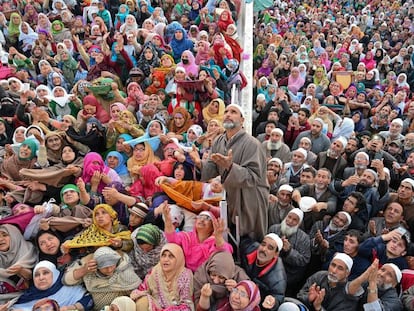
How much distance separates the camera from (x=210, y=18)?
8.32 metres

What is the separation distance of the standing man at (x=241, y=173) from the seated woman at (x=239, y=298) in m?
0.73

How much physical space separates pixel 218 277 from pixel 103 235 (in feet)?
3.80

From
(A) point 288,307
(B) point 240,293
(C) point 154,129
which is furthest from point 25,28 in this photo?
(A) point 288,307

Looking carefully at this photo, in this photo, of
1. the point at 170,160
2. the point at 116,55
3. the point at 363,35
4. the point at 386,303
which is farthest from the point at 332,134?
the point at 363,35

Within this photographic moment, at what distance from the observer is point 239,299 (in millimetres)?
2791

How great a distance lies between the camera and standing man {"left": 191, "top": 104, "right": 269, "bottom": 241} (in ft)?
Answer: 10.3

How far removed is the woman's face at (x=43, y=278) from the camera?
3215 millimetres

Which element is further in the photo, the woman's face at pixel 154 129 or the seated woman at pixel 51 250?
the woman's face at pixel 154 129

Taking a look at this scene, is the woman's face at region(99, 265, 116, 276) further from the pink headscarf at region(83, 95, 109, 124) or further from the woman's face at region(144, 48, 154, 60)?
the woman's face at region(144, 48, 154, 60)

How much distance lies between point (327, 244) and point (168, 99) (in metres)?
3.25

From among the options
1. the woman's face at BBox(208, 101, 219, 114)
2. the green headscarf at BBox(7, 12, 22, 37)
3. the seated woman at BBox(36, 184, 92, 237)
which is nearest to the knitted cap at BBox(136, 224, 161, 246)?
the seated woman at BBox(36, 184, 92, 237)

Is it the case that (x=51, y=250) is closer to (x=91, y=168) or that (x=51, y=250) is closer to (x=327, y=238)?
(x=91, y=168)

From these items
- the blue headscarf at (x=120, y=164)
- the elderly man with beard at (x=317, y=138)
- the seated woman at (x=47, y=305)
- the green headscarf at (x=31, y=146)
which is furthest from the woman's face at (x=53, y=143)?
the elderly man with beard at (x=317, y=138)

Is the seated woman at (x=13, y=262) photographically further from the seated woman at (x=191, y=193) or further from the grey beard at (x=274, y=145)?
the grey beard at (x=274, y=145)
